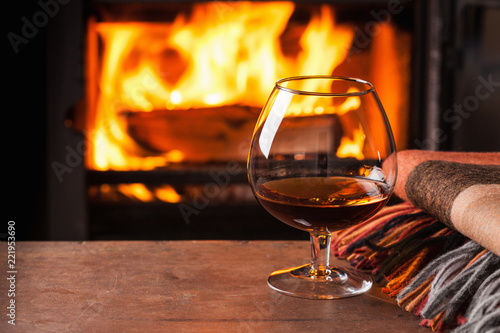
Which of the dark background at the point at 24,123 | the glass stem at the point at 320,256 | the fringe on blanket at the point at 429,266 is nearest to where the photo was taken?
the fringe on blanket at the point at 429,266

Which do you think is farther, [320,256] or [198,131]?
[198,131]

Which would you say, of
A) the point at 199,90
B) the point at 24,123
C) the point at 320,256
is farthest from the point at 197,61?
the point at 320,256

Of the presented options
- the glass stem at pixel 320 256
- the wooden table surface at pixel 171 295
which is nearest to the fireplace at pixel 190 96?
the wooden table surface at pixel 171 295

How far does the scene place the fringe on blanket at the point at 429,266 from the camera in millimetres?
469

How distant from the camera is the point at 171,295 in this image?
55 centimetres

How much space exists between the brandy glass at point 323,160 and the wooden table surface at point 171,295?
4cm

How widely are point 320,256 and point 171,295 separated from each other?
142 millimetres

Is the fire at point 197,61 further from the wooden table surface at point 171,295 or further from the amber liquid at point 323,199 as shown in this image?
the amber liquid at point 323,199

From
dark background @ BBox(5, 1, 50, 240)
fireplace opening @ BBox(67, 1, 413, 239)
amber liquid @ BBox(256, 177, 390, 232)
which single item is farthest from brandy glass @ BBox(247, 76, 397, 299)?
dark background @ BBox(5, 1, 50, 240)

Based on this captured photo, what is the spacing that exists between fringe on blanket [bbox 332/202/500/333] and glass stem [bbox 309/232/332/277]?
0.05 m

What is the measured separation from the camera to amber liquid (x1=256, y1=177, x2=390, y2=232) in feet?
1.74

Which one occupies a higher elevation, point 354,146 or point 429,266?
point 354,146

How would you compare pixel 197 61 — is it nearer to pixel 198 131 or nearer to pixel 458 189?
pixel 198 131

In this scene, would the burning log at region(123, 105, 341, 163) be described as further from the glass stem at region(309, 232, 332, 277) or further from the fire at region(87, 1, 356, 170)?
the glass stem at region(309, 232, 332, 277)
